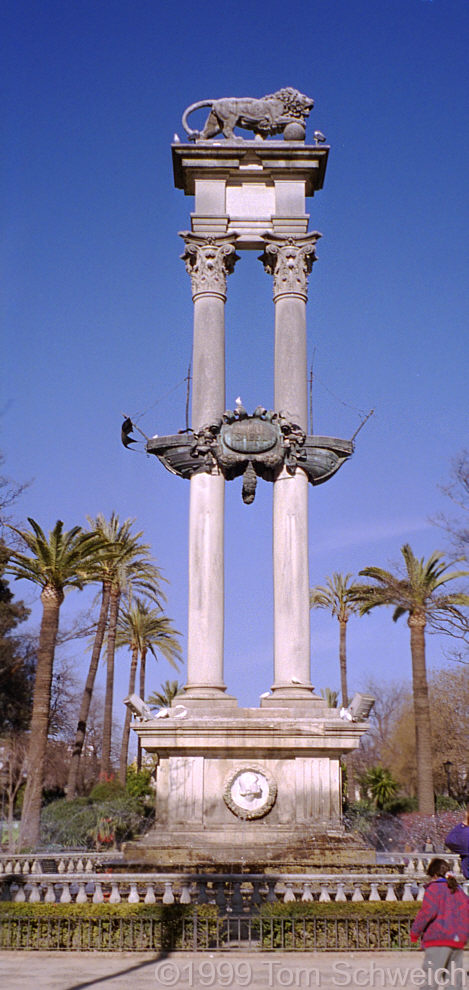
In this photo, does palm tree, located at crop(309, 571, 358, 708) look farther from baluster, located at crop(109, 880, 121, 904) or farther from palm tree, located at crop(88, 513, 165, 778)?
baluster, located at crop(109, 880, 121, 904)

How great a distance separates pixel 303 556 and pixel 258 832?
6.07m

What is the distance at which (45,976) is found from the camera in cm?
1191

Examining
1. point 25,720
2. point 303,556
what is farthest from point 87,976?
point 25,720

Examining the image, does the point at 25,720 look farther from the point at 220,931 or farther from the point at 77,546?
the point at 220,931

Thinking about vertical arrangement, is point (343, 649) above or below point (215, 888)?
above

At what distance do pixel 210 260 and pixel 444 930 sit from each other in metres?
19.0

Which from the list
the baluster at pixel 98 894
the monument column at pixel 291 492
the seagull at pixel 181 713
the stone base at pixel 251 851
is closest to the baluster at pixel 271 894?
the baluster at pixel 98 894

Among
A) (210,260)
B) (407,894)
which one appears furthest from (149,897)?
(210,260)

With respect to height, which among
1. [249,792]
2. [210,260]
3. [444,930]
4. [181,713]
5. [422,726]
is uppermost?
[210,260]

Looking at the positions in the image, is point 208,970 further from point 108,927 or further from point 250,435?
point 250,435

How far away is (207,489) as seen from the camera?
23.0 meters

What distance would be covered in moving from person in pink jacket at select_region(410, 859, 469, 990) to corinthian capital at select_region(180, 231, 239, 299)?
18.2 m

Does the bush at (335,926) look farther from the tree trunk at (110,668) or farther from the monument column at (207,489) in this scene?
the tree trunk at (110,668)

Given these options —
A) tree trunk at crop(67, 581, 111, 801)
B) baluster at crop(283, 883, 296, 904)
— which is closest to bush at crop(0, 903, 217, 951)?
baluster at crop(283, 883, 296, 904)
